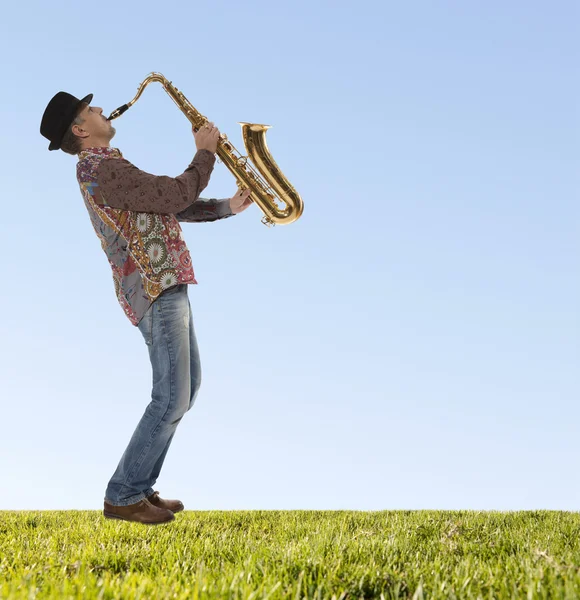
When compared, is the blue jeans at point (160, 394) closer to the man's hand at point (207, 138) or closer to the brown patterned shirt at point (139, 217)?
the brown patterned shirt at point (139, 217)

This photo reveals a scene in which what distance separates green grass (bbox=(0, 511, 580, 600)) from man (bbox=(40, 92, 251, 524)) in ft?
1.32

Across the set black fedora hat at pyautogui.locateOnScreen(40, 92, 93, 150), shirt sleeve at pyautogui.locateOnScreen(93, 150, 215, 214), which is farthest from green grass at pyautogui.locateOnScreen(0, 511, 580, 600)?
black fedora hat at pyautogui.locateOnScreen(40, 92, 93, 150)

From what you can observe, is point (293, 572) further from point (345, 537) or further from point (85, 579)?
point (345, 537)

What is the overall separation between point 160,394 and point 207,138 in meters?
1.86

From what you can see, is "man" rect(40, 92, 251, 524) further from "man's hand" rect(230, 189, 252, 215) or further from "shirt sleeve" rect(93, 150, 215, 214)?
"man's hand" rect(230, 189, 252, 215)

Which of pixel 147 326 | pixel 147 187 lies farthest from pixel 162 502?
pixel 147 187

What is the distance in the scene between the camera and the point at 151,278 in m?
4.52

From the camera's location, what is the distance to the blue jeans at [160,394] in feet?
14.8

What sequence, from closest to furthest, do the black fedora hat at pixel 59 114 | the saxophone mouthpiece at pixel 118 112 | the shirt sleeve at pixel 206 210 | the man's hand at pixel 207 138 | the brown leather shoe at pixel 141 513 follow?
the brown leather shoe at pixel 141 513
the man's hand at pixel 207 138
the black fedora hat at pixel 59 114
the saxophone mouthpiece at pixel 118 112
the shirt sleeve at pixel 206 210

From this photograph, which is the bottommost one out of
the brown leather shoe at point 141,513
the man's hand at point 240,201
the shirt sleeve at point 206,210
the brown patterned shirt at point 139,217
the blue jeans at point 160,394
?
the brown leather shoe at point 141,513

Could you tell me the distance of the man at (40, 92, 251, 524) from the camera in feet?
14.8

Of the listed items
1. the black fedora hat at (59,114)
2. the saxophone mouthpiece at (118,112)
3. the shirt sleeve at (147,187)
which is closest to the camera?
the shirt sleeve at (147,187)

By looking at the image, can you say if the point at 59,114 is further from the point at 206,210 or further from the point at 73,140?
the point at 206,210

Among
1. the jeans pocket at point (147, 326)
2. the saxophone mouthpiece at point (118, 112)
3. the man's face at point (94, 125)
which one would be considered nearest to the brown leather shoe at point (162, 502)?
the jeans pocket at point (147, 326)
